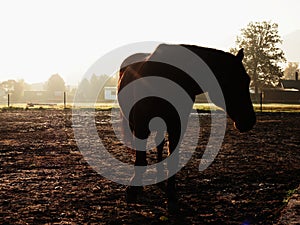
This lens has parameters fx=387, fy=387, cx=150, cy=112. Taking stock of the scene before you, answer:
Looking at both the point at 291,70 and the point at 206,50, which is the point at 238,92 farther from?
the point at 291,70

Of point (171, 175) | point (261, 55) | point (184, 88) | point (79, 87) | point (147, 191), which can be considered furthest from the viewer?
point (79, 87)

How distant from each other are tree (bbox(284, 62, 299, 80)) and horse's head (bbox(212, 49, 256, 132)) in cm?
13524

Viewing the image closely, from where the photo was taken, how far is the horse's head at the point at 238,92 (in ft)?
17.5

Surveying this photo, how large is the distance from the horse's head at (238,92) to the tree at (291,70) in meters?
135

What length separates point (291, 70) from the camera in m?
136

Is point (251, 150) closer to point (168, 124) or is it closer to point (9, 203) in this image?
point (168, 124)

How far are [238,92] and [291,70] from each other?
13995 centimetres

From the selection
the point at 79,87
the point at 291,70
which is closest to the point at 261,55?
the point at 79,87

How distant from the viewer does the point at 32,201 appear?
543 cm

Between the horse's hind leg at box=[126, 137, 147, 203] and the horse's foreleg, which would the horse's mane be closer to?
the horse's foreleg

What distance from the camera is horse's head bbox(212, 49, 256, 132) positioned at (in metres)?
5.32

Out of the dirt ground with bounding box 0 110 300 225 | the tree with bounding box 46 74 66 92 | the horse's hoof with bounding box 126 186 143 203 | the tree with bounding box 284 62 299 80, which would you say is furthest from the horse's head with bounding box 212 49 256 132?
the tree with bounding box 284 62 299 80

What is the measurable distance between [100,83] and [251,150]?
87163 millimetres

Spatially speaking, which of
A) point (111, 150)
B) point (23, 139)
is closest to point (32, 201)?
point (111, 150)
